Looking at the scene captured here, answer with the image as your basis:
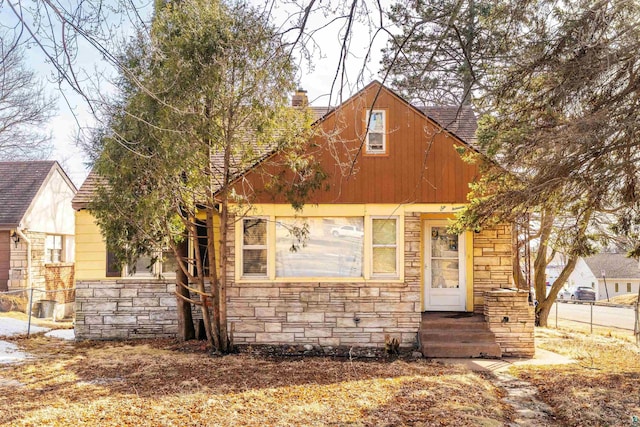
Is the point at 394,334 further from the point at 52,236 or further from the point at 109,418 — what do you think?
the point at 52,236

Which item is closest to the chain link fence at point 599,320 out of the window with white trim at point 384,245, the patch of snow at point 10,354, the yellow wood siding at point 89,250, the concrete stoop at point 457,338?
the concrete stoop at point 457,338

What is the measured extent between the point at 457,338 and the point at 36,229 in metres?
14.2

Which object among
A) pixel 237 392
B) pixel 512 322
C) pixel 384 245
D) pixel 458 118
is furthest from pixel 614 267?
pixel 237 392

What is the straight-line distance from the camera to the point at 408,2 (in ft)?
19.7

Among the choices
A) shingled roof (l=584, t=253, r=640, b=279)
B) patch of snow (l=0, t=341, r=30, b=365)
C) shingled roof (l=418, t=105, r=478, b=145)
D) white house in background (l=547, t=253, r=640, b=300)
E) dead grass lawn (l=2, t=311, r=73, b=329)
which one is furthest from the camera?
white house in background (l=547, t=253, r=640, b=300)

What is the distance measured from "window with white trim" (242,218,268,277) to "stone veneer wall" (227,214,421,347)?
26 centimetres

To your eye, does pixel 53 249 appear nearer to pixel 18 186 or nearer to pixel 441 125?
pixel 18 186

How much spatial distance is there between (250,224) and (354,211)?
2.05 metres

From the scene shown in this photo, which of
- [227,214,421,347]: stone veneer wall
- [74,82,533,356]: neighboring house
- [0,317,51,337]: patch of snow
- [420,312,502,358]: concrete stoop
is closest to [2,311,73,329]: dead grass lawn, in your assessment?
[0,317,51,337]: patch of snow

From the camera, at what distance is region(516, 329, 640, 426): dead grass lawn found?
20.2 ft

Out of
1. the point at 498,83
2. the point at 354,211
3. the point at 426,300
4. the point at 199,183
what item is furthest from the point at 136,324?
the point at 498,83

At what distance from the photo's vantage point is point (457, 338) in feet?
31.8

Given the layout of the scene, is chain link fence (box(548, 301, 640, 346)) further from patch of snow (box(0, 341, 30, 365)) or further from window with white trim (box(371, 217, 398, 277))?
patch of snow (box(0, 341, 30, 365))

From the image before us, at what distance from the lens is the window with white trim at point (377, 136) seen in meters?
10.1
